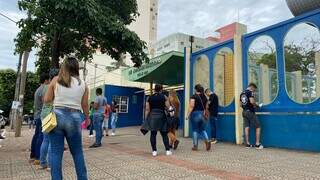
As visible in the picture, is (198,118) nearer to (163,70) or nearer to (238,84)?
(238,84)

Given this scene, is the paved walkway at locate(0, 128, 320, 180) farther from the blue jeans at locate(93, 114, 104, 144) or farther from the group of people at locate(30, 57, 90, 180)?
the blue jeans at locate(93, 114, 104, 144)

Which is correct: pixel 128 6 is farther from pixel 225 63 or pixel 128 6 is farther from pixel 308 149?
pixel 308 149

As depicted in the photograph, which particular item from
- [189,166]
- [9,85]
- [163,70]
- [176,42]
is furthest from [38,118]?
[9,85]

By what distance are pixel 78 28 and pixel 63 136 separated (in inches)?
213

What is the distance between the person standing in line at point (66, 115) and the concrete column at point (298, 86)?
659 centimetres

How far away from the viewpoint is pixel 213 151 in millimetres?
8812

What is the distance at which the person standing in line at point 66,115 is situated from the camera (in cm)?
430

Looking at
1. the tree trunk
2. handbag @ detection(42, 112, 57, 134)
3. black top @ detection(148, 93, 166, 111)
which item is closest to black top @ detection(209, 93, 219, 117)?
black top @ detection(148, 93, 166, 111)

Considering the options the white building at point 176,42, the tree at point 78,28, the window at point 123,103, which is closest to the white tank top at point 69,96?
the tree at point 78,28

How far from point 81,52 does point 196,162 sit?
6795 mm

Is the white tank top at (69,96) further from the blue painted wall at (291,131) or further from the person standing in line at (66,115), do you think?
the blue painted wall at (291,131)

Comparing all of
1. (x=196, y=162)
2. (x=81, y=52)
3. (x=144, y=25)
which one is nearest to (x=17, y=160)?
(x=196, y=162)

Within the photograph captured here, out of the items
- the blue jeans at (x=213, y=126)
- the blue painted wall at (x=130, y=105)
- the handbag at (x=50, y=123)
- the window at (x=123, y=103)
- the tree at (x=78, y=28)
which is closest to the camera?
the handbag at (x=50, y=123)

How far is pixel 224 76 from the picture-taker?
1229cm
